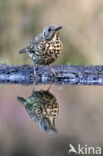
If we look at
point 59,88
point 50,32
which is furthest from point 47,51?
point 59,88

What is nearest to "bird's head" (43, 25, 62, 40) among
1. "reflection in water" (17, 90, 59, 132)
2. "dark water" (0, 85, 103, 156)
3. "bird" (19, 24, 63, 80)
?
"bird" (19, 24, 63, 80)

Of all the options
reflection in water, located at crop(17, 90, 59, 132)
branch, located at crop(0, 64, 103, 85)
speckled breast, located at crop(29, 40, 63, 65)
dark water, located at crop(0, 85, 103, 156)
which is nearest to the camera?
dark water, located at crop(0, 85, 103, 156)

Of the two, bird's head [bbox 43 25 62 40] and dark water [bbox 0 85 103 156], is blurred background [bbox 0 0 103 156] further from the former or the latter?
bird's head [bbox 43 25 62 40]

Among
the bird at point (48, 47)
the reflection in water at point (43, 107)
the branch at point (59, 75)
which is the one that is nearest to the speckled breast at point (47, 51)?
the bird at point (48, 47)

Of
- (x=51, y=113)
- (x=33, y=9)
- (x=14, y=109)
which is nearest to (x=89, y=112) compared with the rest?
(x=51, y=113)

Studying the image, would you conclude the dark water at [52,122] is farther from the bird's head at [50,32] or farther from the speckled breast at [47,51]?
the bird's head at [50,32]

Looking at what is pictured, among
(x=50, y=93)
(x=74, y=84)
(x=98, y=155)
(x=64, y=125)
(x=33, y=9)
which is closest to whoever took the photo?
(x=98, y=155)

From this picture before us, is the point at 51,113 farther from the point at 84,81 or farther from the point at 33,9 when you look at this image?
the point at 33,9
